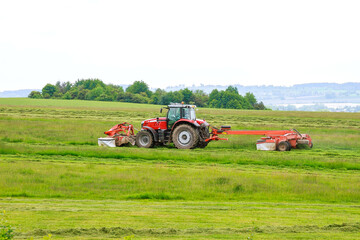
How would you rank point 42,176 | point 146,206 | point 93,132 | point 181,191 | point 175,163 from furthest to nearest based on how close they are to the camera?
point 93,132
point 175,163
point 42,176
point 181,191
point 146,206

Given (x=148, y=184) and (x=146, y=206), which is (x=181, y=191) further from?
(x=146, y=206)

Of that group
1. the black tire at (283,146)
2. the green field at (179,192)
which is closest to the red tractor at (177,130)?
the green field at (179,192)

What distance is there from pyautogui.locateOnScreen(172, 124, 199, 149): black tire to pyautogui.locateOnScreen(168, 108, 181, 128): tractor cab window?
58cm

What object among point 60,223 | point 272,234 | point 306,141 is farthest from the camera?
point 306,141

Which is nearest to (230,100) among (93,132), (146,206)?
(93,132)

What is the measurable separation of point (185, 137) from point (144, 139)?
206cm

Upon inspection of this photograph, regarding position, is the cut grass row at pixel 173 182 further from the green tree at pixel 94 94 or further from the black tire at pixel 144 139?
the green tree at pixel 94 94

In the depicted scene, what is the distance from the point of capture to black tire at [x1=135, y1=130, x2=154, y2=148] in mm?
24375

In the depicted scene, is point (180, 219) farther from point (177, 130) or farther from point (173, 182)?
point (177, 130)

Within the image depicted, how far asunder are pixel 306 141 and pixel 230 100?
9094 cm

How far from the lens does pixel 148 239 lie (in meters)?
8.42

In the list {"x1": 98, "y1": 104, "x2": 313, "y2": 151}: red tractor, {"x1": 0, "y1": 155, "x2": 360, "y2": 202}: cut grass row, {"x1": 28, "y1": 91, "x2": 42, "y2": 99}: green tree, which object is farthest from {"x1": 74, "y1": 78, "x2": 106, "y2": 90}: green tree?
{"x1": 0, "y1": 155, "x2": 360, "y2": 202}: cut grass row

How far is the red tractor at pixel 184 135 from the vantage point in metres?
23.7

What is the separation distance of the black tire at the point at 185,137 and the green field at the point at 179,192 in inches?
40.0
